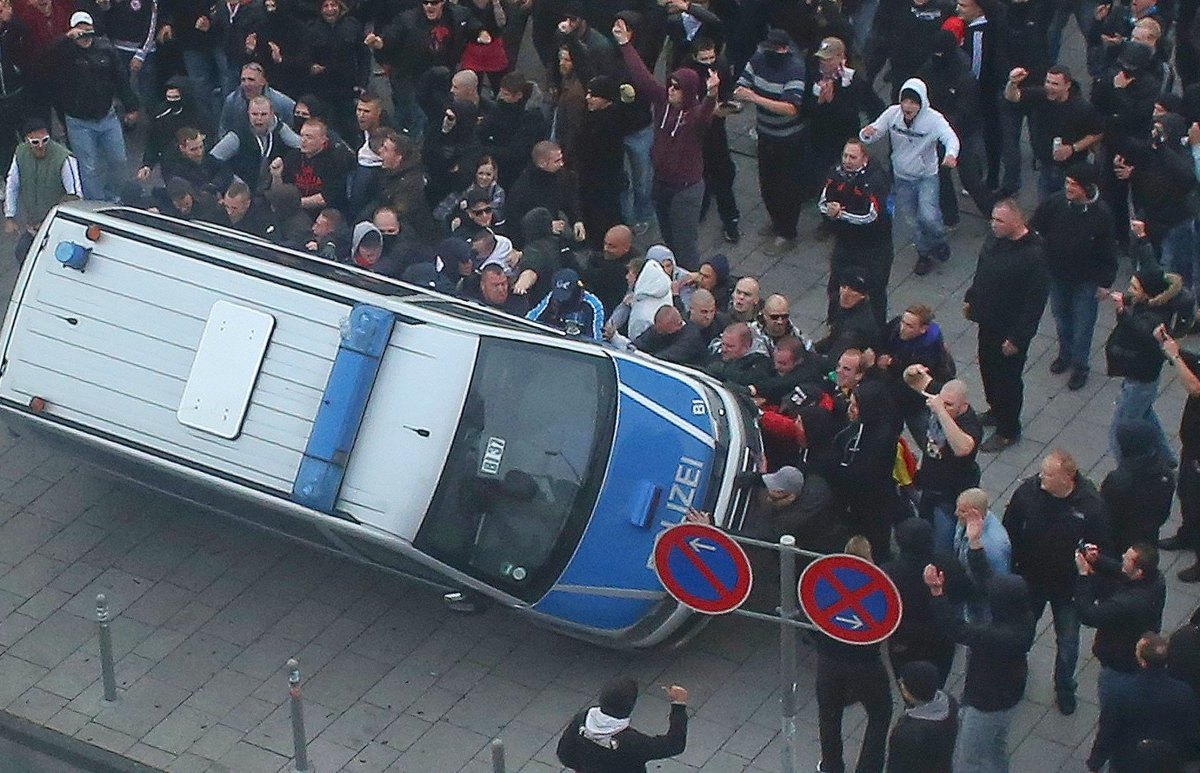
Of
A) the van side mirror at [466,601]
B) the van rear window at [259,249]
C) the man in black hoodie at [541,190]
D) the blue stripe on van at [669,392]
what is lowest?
the van side mirror at [466,601]

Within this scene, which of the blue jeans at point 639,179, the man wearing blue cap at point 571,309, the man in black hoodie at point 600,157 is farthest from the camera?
the blue jeans at point 639,179

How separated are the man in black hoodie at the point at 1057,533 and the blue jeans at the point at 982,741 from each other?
2.13ft

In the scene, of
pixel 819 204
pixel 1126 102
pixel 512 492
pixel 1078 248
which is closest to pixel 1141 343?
pixel 1078 248

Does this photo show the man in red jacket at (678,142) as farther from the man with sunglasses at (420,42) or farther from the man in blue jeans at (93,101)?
the man in blue jeans at (93,101)

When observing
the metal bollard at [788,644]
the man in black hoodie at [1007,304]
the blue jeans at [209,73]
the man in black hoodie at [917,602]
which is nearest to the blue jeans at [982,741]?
the man in black hoodie at [917,602]

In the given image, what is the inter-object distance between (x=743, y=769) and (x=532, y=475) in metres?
1.96

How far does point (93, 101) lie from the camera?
17203 millimetres

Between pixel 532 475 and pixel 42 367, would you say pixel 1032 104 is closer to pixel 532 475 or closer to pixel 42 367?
pixel 532 475

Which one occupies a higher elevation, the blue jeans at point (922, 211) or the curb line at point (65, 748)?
the blue jeans at point (922, 211)

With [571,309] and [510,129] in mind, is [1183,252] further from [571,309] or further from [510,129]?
[510,129]

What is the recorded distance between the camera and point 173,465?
1280 centimetres

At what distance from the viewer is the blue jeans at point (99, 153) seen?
17.4m

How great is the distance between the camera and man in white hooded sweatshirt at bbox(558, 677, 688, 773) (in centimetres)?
1065

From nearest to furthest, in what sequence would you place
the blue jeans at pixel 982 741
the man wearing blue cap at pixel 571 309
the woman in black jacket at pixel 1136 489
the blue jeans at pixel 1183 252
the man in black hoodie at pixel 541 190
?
the blue jeans at pixel 982 741, the woman in black jacket at pixel 1136 489, the man wearing blue cap at pixel 571 309, the blue jeans at pixel 1183 252, the man in black hoodie at pixel 541 190
